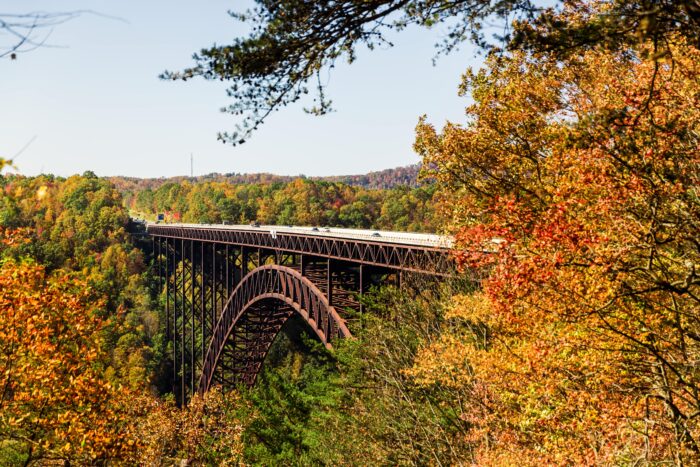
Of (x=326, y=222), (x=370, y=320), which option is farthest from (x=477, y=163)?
(x=326, y=222)

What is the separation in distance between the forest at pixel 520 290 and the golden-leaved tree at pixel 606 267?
0.05 metres

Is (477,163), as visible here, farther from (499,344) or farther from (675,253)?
(675,253)

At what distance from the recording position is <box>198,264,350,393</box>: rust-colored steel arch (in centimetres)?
2878

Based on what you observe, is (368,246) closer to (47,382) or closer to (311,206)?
(47,382)

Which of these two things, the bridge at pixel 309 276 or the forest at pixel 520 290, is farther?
the bridge at pixel 309 276

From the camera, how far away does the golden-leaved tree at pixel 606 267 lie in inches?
243

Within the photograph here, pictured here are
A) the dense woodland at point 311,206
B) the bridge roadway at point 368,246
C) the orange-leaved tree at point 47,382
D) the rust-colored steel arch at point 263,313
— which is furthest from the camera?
the dense woodland at point 311,206

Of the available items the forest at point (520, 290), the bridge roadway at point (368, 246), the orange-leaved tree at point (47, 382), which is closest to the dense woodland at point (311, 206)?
the bridge roadway at point (368, 246)

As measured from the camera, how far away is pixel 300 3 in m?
5.17

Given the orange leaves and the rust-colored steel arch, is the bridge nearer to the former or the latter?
the rust-colored steel arch

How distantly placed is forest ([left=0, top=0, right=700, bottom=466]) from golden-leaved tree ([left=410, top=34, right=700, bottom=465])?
0.05 meters

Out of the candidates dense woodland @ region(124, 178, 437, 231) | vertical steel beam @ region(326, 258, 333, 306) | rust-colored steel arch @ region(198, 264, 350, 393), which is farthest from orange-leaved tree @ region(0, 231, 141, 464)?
dense woodland @ region(124, 178, 437, 231)

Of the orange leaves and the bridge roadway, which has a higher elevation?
the bridge roadway

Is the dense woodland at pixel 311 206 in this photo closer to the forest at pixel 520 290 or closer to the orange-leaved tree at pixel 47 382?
the forest at pixel 520 290
